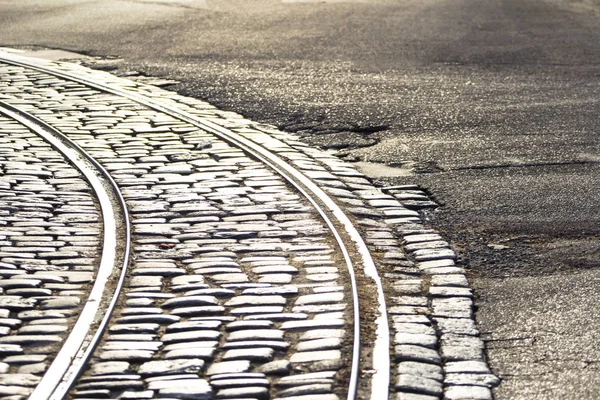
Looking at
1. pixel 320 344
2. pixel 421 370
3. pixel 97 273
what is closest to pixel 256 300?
pixel 320 344

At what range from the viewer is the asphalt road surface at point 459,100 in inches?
294

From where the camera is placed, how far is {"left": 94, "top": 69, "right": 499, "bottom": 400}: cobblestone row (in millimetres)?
6227

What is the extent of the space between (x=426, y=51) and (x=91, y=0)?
30.3 feet

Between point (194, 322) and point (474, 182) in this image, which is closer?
point (194, 322)

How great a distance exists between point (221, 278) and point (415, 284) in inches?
57.3

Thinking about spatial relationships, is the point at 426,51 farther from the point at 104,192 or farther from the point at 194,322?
the point at 194,322

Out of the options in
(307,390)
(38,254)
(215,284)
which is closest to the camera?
(307,390)

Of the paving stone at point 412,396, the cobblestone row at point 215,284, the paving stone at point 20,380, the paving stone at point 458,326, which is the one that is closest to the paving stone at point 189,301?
the cobblestone row at point 215,284

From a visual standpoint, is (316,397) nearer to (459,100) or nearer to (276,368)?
(276,368)

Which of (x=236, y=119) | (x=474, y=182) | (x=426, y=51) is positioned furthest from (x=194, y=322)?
(x=426, y=51)

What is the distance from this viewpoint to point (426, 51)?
18.8m

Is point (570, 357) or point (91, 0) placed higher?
point (91, 0)

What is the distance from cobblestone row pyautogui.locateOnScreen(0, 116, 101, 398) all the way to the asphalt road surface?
279cm

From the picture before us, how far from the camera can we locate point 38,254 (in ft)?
27.3
